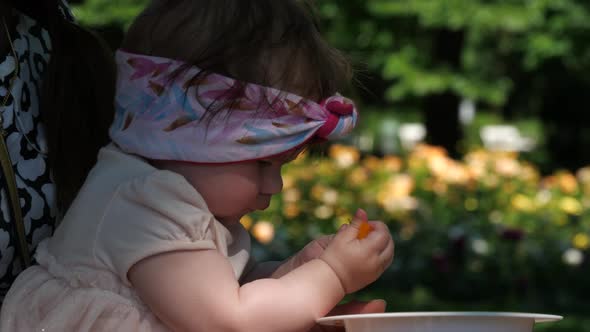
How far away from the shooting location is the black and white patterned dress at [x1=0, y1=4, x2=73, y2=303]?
6.31 ft

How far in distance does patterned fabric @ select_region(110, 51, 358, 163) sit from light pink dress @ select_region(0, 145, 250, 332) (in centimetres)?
5

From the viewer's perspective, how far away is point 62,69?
209 centimetres

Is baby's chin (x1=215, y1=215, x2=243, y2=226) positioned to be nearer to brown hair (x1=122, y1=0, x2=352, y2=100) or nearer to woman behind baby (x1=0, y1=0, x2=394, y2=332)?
woman behind baby (x1=0, y1=0, x2=394, y2=332)

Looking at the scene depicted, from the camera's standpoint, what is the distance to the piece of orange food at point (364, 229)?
5.68 feet

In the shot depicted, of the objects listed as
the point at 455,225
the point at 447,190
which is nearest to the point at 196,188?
the point at 455,225

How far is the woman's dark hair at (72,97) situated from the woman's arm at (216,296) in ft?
1.49

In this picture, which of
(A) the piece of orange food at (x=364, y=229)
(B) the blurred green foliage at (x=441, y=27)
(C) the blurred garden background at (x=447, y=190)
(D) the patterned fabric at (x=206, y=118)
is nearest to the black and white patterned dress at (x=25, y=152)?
(D) the patterned fabric at (x=206, y=118)

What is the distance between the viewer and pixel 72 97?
6.80ft

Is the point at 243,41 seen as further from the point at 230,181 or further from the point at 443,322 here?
the point at 443,322

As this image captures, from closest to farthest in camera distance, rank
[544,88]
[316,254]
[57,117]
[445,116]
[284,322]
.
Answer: [284,322], [316,254], [57,117], [445,116], [544,88]

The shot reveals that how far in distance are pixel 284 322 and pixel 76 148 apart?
0.65 m

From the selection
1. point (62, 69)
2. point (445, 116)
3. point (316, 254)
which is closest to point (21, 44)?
point (62, 69)

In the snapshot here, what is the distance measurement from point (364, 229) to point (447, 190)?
17.5 ft

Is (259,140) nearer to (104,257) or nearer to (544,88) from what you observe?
(104,257)
